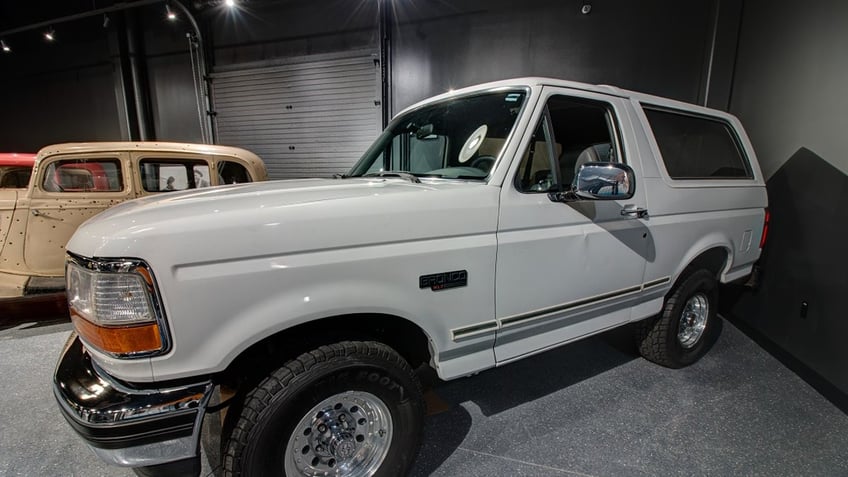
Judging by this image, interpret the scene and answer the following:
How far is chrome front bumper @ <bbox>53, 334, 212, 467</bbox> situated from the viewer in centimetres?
125

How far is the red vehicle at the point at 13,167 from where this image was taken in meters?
4.74

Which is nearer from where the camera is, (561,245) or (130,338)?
(130,338)

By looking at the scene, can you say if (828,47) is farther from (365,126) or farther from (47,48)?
(47,48)

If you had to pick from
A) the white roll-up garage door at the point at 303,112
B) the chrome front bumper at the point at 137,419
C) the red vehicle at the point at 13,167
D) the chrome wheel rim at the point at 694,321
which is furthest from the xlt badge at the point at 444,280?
the red vehicle at the point at 13,167

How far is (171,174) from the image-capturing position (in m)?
4.53

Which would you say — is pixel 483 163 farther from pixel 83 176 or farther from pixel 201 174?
pixel 83 176

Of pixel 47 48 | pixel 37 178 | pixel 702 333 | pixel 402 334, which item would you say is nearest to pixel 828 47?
pixel 702 333

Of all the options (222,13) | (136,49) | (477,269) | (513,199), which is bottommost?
(477,269)

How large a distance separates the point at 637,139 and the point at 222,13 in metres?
8.48

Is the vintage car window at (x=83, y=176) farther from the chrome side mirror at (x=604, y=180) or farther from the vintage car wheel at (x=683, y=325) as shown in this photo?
the vintage car wheel at (x=683, y=325)

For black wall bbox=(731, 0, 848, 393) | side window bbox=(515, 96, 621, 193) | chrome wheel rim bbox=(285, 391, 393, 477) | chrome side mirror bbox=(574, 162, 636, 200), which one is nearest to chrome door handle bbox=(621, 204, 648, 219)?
side window bbox=(515, 96, 621, 193)

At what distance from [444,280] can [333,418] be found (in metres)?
0.77

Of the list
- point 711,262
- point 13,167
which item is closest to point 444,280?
point 711,262

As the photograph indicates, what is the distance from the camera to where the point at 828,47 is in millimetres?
3076
